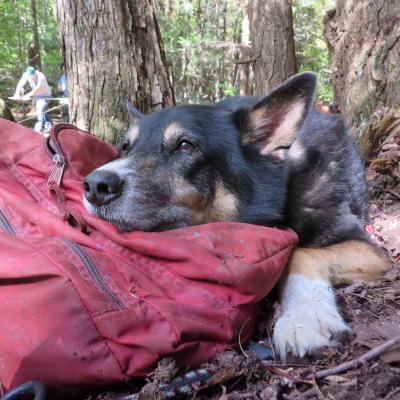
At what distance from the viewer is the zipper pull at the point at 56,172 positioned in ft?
8.19

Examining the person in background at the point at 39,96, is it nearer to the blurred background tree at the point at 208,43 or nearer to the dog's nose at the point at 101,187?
the blurred background tree at the point at 208,43

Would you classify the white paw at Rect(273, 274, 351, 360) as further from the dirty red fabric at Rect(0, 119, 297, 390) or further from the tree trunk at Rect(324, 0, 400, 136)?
the tree trunk at Rect(324, 0, 400, 136)

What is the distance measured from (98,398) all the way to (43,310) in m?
0.43

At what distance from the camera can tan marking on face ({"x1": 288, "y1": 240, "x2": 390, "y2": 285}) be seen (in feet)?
9.14

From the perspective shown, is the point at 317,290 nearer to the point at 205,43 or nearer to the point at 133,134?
the point at 133,134

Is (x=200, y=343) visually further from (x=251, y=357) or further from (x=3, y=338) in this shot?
(x=3, y=338)

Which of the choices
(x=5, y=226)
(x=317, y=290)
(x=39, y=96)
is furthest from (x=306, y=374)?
(x=39, y=96)

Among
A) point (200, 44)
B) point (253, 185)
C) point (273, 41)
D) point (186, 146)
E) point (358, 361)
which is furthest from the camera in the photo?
point (200, 44)

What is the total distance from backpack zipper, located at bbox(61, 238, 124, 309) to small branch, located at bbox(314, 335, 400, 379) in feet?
2.97

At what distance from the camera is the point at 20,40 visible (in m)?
27.5

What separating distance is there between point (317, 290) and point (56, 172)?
1.71 metres

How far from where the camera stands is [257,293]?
85.7 inches

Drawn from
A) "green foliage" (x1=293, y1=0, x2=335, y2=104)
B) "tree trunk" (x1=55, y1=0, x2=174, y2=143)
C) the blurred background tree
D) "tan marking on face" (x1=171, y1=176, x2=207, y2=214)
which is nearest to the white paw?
"tan marking on face" (x1=171, y1=176, x2=207, y2=214)

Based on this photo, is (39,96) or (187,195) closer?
(187,195)
